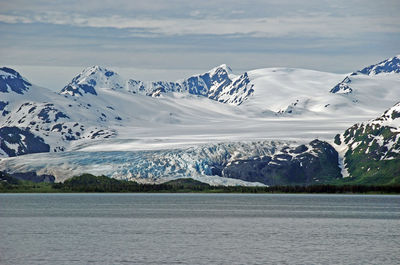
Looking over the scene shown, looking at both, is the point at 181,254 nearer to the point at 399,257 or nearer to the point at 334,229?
the point at 399,257

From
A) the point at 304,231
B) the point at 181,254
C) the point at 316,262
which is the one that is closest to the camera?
the point at 316,262

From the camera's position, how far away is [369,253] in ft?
338

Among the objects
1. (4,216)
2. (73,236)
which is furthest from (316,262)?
(4,216)

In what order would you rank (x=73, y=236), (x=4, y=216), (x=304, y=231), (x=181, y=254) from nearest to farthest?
(x=181, y=254) < (x=73, y=236) < (x=304, y=231) < (x=4, y=216)

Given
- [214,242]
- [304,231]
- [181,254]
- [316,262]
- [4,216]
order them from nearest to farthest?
[316,262], [181,254], [214,242], [304,231], [4,216]

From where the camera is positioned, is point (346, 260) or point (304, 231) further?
point (304, 231)

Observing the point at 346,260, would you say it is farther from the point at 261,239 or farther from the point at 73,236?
the point at 73,236

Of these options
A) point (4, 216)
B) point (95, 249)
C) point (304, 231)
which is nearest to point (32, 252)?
point (95, 249)

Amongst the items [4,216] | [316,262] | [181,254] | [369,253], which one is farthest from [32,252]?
[4,216]

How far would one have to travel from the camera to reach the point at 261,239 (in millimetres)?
120875

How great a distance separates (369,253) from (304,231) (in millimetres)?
33129

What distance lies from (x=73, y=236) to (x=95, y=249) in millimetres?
18656

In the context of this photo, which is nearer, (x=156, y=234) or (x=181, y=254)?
(x=181, y=254)

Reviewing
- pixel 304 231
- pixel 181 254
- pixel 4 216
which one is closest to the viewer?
pixel 181 254
